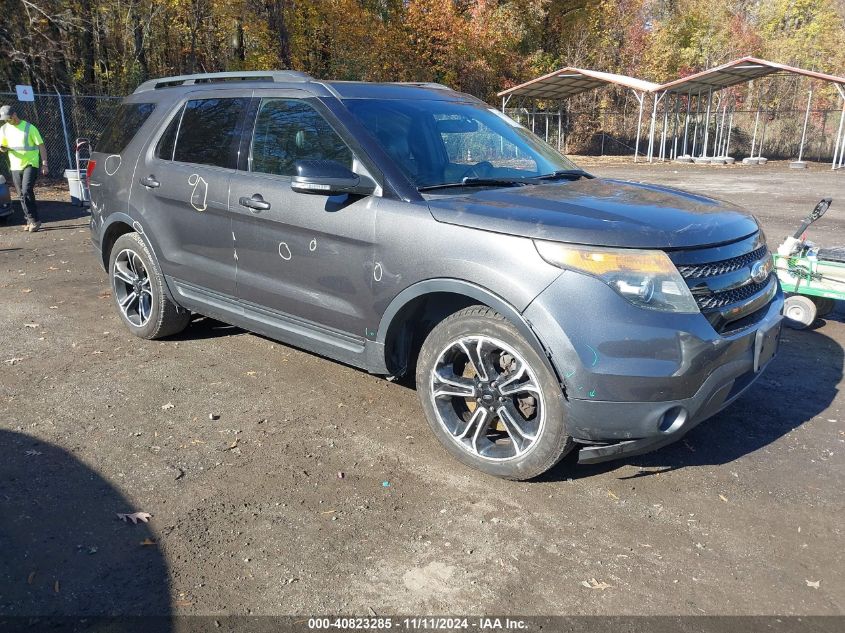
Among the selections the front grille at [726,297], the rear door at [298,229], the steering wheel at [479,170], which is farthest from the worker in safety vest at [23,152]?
the front grille at [726,297]

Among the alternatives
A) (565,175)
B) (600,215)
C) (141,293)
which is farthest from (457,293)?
(141,293)

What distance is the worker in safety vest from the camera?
10.9 metres

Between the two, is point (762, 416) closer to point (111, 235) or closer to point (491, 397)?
point (491, 397)

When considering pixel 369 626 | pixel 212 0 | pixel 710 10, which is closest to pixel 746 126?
pixel 710 10

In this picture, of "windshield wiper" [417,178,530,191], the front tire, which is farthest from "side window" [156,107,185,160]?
the front tire

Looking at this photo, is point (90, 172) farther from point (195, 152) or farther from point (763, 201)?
point (763, 201)

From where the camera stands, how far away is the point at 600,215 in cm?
330

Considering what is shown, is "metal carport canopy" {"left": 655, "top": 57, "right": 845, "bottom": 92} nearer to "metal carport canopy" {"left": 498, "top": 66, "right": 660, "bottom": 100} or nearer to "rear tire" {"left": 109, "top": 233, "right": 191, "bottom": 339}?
"metal carport canopy" {"left": 498, "top": 66, "right": 660, "bottom": 100}

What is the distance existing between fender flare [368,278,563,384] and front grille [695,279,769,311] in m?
0.76

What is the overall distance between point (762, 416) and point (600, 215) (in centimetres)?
199

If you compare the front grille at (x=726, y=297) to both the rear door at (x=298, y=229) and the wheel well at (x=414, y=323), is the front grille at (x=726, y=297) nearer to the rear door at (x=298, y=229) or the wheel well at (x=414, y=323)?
the wheel well at (x=414, y=323)

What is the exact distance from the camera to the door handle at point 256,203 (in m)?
4.27

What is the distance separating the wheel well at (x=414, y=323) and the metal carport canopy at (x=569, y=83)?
82.1ft

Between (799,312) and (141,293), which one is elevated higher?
(141,293)
